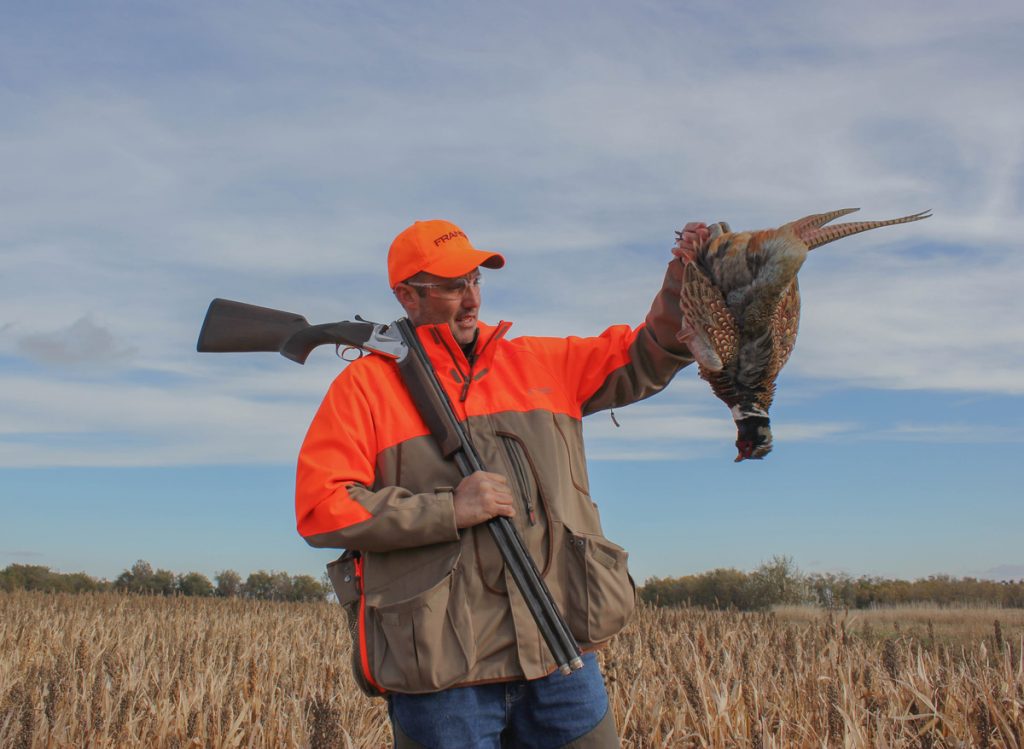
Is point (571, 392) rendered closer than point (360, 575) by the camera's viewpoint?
No

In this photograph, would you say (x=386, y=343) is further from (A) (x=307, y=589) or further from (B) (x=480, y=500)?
(A) (x=307, y=589)

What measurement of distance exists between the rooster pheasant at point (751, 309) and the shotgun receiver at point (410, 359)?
0.80 m

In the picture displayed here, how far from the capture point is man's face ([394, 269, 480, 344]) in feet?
11.8

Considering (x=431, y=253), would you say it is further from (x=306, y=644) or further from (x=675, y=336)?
(x=306, y=644)

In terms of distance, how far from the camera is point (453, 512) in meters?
3.06

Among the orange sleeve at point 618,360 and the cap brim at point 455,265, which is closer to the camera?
the orange sleeve at point 618,360

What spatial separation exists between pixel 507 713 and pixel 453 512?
730 mm

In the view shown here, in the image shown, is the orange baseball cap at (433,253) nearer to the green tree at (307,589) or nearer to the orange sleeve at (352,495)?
the orange sleeve at (352,495)

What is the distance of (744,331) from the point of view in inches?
118

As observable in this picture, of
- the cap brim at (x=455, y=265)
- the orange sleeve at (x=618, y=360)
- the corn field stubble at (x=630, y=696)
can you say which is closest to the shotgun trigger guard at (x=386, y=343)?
the cap brim at (x=455, y=265)

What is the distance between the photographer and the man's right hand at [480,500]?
10.1 ft

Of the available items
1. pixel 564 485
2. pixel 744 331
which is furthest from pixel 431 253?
pixel 744 331

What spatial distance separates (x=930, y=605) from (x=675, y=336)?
16197 mm

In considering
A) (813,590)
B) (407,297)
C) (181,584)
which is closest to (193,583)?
(181,584)
